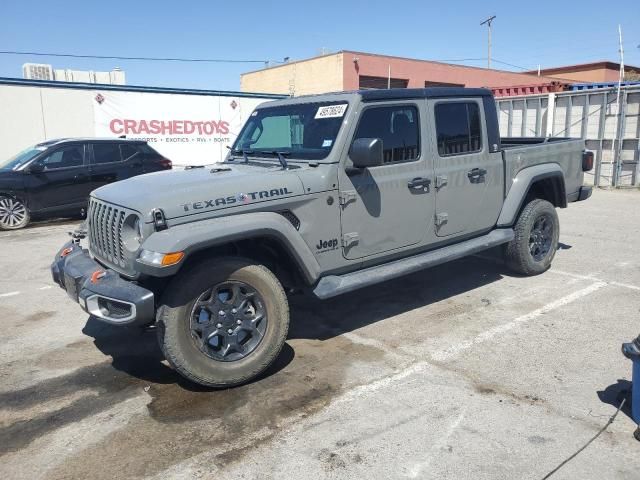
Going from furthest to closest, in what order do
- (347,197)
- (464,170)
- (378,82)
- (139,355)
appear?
(378,82) → (464,170) → (139,355) → (347,197)

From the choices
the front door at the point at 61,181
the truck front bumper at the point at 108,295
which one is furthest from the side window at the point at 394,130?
the front door at the point at 61,181

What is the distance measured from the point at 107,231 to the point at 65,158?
24.9 feet

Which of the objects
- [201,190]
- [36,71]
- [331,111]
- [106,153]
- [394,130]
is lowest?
[201,190]

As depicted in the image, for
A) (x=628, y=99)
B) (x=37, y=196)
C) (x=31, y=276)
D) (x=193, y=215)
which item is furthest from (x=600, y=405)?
(x=628, y=99)

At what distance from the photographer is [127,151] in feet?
37.0

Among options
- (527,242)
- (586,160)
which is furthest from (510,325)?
(586,160)

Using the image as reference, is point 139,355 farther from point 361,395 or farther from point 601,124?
point 601,124

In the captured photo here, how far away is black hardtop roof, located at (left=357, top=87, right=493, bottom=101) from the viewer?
180 inches

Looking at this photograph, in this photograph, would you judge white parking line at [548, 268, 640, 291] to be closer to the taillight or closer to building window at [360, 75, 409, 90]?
the taillight

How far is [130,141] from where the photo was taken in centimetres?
1138

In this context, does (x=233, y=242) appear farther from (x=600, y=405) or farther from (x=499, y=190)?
(x=499, y=190)

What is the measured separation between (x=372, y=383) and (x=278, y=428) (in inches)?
33.0

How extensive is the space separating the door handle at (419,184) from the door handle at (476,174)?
2.05 feet

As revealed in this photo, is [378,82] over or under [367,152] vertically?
over
